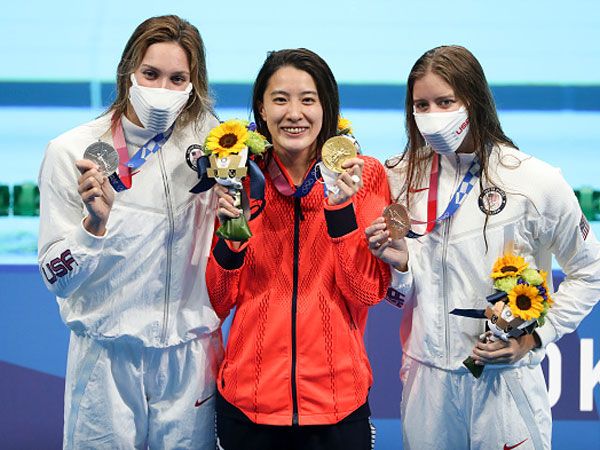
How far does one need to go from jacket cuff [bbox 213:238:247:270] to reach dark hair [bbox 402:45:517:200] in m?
0.62

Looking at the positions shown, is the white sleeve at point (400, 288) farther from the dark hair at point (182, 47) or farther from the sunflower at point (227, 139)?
the dark hair at point (182, 47)

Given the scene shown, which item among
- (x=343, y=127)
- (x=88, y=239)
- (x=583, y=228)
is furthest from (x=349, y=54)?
(x=88, y=239)

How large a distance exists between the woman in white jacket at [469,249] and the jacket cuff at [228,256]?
0.46m

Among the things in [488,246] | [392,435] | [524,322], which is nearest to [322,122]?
[488,246]

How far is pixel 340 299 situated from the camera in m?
2.82

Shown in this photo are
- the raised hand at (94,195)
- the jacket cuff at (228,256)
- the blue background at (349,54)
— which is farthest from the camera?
the blue background at (349,54)

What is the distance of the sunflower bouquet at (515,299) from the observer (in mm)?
2711

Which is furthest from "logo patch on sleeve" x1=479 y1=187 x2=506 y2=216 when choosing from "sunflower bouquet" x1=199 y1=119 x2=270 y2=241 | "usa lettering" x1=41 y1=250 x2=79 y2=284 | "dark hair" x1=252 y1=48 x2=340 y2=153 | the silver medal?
"usa lettering" x1=41 y1=250 x2=79 y2=284

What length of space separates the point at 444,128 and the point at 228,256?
2.53 feet

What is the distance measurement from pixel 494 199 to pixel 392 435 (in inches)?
72.4

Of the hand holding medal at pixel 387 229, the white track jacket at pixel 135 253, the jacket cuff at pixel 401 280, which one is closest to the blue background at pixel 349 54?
the white track jacket at pixel 135 253

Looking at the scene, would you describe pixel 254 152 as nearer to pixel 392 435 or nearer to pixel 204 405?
pixel 204 405

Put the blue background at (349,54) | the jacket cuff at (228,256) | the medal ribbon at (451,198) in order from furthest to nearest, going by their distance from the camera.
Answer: the blue background at (349,54), the medal ribbon at (451,198), the jacket cuff at (228,256)

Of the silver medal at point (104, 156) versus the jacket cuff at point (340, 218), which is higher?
Answer: the silver medal at point (104, 156)
